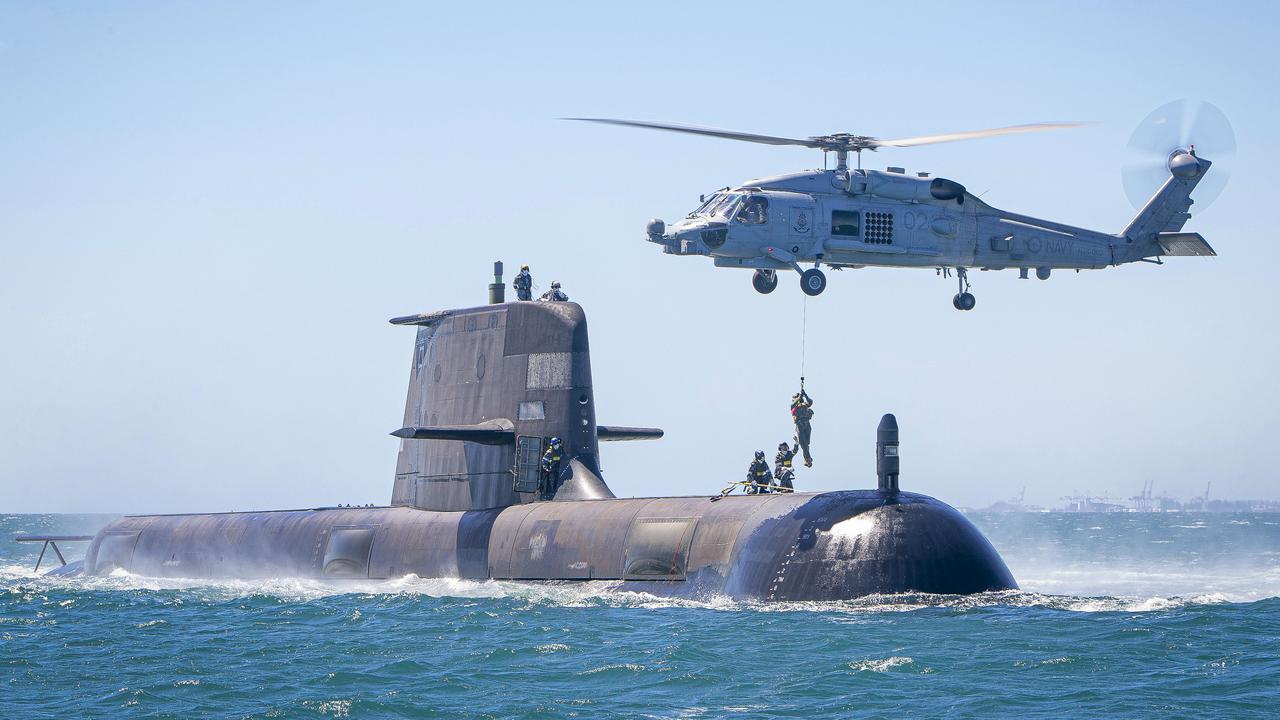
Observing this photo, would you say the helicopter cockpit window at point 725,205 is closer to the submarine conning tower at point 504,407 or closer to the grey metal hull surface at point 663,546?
the grey metal hull surface at point 663,546

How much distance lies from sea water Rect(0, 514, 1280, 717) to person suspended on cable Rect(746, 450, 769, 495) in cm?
286

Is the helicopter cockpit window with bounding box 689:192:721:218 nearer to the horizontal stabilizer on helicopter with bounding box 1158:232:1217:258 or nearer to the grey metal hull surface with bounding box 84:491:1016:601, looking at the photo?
the grey metal hull surface with bounding box 84:491:1016:601

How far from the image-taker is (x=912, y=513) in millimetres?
20203

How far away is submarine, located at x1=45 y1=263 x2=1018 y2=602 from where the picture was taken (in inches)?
792

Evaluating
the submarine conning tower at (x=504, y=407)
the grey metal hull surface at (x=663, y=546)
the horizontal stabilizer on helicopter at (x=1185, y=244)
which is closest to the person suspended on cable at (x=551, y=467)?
the submarine conning tower at (x=504, y=407)

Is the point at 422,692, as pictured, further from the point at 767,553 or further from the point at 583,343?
the point at 583,343

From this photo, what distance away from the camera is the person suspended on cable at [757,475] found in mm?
23875

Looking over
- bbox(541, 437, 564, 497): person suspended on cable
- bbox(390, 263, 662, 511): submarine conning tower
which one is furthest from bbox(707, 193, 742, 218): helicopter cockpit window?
bbox(541, 437, 564, 497): person suspended on cable

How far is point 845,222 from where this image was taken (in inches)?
883

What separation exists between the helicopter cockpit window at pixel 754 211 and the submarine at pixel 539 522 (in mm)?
3701

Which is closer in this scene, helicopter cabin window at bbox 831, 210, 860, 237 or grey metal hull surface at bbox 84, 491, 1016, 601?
grey metal hull surface at bbox 84, 491, 1016, 601

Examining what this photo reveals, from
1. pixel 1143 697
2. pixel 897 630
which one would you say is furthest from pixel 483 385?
pixel 1143 697

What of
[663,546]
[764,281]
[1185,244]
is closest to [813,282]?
[764,281]

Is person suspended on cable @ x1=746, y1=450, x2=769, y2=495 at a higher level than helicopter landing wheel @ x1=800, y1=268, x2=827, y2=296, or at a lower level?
lower
